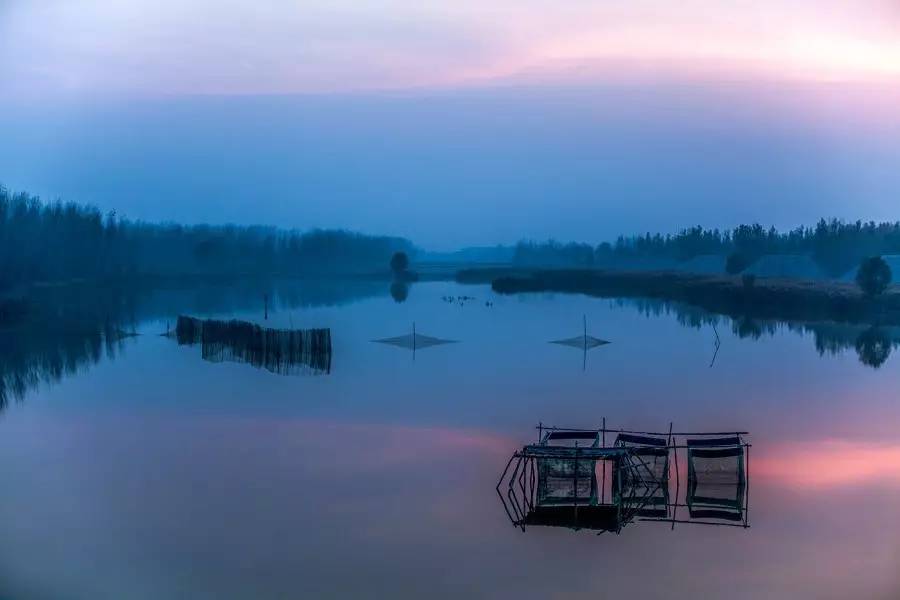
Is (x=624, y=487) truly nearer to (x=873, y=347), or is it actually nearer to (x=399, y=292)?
(x=873, y=347)

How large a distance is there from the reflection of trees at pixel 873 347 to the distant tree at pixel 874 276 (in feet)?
9.22

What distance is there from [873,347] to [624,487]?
A: 1573 centimetres

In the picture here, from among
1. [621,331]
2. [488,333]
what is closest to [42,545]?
[488,333]

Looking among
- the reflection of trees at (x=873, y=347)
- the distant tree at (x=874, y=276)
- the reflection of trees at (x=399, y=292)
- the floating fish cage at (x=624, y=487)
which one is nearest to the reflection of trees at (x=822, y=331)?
the reflection of trees at (x=873, y=347)

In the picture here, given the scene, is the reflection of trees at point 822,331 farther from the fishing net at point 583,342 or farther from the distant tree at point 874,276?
the fishing net at point 583,342

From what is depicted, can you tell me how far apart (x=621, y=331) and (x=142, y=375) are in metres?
14.5

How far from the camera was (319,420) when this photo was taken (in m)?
14.8

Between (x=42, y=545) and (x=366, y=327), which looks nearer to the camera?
(x=42, y=545)

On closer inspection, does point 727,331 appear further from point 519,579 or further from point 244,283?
point 244,283

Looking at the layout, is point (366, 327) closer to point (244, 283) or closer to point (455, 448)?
point (455, 448)

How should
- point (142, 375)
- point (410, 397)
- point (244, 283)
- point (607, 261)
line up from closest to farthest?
point (410, 397)
point (142, 375)
point (244, 283)
point (607, 261)

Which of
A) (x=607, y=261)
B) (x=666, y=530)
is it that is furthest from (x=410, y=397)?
(x=607, y=261)

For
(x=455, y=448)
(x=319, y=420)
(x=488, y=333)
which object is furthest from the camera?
(x=488, y=333)

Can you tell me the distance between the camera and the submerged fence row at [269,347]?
19.8m
